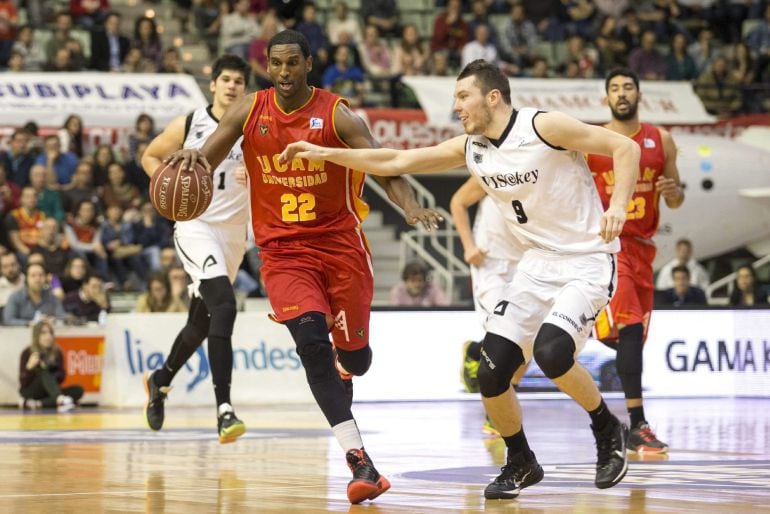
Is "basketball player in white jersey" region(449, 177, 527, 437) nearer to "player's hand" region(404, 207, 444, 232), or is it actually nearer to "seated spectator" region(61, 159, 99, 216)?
"player's hand" region(404, 207, 444, 232)

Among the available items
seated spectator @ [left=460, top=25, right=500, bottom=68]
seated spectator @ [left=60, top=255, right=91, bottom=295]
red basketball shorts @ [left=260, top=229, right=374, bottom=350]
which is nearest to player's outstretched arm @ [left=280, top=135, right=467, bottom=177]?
red basketball shorts @ [left=260, top=229, right=374, bottom=350]

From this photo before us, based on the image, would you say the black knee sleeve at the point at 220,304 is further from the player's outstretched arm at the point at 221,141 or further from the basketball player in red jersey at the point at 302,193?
the player's outstretched arm at the point at 221,141

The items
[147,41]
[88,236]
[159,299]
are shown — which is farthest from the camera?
[147,41]

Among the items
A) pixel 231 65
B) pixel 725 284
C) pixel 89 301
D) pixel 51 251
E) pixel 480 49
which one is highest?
pixel 480 49

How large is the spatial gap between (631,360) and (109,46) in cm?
1260

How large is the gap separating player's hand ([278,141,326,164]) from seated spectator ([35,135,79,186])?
11.4 meters

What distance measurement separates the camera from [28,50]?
20203mm

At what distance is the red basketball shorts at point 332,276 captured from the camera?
24.3 ft

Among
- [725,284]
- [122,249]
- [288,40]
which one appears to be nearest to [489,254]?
[288,40]

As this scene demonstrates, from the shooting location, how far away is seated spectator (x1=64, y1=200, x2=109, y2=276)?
1734 cm

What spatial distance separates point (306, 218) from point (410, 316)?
25.4 feet

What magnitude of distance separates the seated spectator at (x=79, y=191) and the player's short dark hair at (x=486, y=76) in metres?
11.0

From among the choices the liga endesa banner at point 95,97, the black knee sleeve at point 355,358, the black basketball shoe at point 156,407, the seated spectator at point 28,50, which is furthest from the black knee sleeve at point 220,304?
the seated spectator at point 28,50

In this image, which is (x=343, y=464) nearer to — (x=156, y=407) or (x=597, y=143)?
(x=156, y=407)
